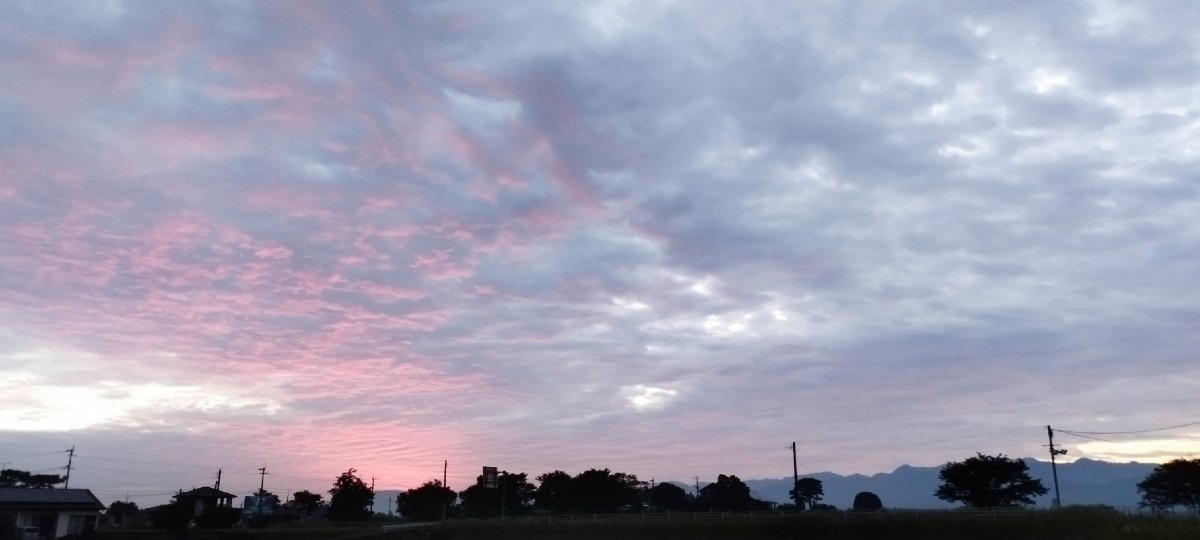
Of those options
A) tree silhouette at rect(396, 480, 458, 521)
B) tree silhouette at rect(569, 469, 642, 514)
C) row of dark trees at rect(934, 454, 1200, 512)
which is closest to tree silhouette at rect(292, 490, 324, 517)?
tree silhouette at rect(396, 480, 458, 521)

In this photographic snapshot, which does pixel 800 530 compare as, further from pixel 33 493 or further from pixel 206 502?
pixel 206 502

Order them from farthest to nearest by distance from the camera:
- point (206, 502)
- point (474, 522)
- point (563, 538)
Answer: point (206, 502) < point (474, 522) < point (563, 538)

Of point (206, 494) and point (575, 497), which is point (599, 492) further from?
point (206, 494)

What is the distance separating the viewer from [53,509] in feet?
240

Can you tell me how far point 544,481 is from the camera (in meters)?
135

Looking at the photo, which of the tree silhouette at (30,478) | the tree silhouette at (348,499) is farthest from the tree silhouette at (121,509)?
the tree silhouette at (348,499)

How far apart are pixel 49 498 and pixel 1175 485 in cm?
11699

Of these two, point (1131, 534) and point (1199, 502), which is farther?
point (1199, 502)

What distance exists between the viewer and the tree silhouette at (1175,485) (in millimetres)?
94875

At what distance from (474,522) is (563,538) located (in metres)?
21.0

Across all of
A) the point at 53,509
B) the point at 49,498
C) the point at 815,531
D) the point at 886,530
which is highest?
the point at 49,498

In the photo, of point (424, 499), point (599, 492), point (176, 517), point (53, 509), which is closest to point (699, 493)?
point (599, 492)

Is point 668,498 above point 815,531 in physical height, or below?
above

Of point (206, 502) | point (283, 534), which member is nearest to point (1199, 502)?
point (283, 534)
